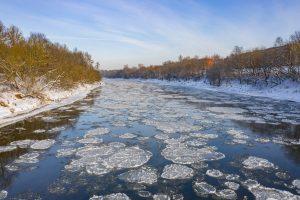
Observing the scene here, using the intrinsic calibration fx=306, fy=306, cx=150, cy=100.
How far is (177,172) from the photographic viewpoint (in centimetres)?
1029

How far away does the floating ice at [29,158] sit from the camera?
11477 mm

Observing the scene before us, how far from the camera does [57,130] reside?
17312mm

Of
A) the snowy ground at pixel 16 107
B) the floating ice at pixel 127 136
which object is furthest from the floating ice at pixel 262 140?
the snowy ground at pixel 16 107

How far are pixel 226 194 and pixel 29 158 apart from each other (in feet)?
25.0

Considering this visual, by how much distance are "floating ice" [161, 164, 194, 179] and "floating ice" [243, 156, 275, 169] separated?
7.34 ft

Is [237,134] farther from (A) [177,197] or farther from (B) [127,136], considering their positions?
(A) [177,197]

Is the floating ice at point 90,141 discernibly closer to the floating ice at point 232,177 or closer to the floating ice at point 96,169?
the floating ice at point 96,169

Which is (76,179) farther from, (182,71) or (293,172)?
(182,71)

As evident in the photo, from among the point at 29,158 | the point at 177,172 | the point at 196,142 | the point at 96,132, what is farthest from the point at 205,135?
the point at 29,158

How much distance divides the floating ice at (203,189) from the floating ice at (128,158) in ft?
8.75

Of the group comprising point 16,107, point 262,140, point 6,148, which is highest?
point 16,107

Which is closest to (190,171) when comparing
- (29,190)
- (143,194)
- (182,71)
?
(143,194)

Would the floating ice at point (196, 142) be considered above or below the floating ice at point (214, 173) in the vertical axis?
below

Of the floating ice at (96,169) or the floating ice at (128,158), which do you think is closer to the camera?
the floating ice at (96,169)
